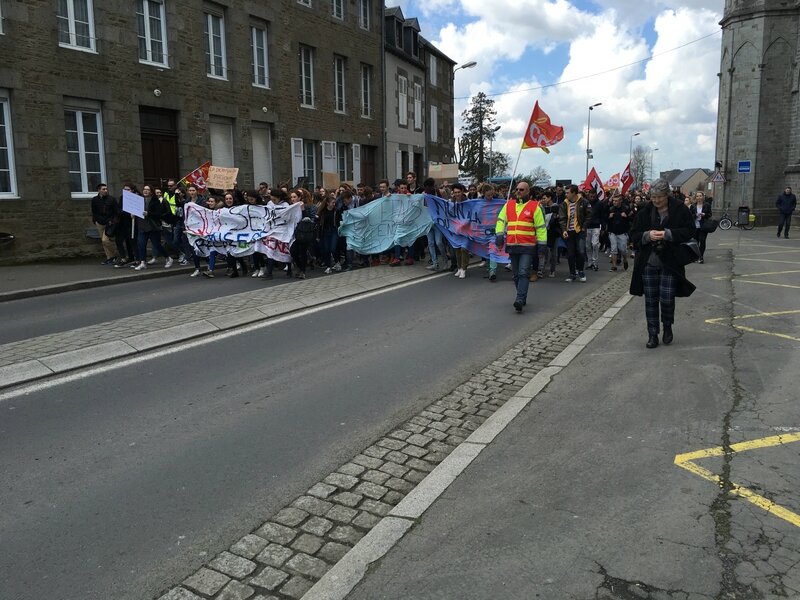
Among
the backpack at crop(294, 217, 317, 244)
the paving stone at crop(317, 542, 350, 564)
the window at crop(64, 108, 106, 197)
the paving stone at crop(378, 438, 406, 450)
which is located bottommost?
the paving stone at crop(317, 542, 350, 564)

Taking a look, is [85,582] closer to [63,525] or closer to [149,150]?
[63,525]

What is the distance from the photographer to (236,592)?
9.82 ft

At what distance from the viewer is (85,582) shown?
3.07 metres

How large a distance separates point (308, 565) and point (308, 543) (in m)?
0.21

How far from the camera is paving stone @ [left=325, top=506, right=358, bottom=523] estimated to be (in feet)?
12.0

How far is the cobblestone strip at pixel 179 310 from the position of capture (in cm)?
709

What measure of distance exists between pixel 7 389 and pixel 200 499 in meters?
3.18

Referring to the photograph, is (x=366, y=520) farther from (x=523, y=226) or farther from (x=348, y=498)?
(x=523, y=226)

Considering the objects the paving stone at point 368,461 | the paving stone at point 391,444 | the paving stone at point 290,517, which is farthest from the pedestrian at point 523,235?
the paving stone at point 290,517

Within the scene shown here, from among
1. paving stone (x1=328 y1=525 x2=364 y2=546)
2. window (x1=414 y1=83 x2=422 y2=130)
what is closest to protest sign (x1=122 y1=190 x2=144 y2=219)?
paving stone (x1=328 y1=525 x2=364 y2=546)

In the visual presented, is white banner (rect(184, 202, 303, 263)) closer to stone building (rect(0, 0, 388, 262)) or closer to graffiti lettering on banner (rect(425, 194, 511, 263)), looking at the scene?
graffiti lettering on banner (rect(425, 194, 511, 263))

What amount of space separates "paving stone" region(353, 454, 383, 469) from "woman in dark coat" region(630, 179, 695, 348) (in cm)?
418

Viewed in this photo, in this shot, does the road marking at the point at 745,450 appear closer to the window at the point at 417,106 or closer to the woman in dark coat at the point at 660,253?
the woman in dark coat at the point at 660,253

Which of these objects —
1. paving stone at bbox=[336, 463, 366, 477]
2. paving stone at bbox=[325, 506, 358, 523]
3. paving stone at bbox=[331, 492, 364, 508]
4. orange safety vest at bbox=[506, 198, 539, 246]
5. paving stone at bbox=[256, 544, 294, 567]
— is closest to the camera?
paving stone at bbox=[256, 544, 294, 567]
